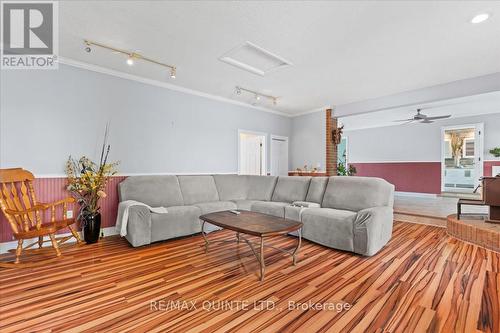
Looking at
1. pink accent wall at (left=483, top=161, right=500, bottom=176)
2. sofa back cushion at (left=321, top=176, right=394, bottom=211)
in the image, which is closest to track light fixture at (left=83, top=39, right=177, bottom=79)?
sofa back cushion at (left=321, top=176, right=394, bottom=211)

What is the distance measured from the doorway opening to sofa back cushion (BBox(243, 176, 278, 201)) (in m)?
1.00

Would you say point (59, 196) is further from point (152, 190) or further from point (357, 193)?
point (357, 193)

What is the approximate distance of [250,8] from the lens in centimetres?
224

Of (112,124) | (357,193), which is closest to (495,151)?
(357,193)

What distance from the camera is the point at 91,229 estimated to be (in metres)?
3.28

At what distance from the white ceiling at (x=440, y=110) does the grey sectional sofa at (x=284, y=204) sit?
3055 mm

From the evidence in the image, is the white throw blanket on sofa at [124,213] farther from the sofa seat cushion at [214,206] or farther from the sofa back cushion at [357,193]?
the sofa back cushion at [357,193]

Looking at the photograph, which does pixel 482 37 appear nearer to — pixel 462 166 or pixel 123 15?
pixel 123 15

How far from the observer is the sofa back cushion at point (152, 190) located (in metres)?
3.68

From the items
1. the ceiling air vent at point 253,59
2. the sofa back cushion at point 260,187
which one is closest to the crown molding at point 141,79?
the ceiling air vent at point 253,59

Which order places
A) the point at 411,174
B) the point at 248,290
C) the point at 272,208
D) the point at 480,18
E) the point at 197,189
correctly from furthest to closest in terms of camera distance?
the point at 411,174
the point at 197,189
the point at 272,208
the point at 480,18
the point at 248,290

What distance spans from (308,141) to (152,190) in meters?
4.17

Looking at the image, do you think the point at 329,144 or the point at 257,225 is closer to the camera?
the point at 257,225

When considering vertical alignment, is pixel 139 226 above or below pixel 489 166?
below
